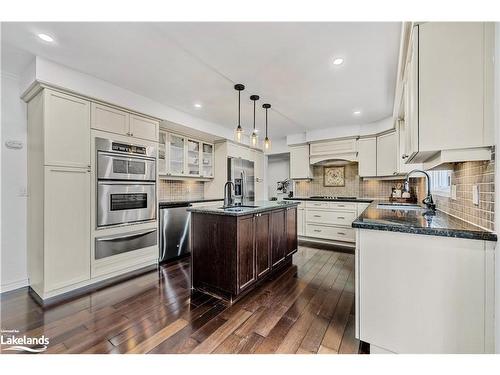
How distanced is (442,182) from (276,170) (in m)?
4.24

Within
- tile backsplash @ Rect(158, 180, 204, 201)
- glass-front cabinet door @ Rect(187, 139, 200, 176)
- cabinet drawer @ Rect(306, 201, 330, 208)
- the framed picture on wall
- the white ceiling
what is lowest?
cabinet drawer @ Rect(306, 201, 330, 208)

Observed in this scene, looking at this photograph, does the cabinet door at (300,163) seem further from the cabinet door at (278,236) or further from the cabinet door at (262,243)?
the cabinet door at (262,243)

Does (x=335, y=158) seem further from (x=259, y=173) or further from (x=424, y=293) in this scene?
(x=424, y=293)

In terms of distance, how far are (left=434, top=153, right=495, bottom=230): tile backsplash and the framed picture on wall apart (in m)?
3.10

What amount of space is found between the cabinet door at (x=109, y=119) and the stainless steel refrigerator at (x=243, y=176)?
2209mm

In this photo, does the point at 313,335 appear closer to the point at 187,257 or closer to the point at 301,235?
the point at 187,257

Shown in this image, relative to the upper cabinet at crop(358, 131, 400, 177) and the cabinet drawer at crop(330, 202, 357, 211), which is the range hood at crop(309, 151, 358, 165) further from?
the cabinet drawer at crop(330, 202, 357, 211)

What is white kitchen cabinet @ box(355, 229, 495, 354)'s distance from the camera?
1.12m

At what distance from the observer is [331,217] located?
174 inches

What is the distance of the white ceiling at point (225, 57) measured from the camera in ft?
5.68

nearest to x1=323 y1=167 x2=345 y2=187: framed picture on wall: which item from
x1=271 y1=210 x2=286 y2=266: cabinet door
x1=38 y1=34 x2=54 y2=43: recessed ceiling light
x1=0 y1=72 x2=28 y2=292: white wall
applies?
x1=271 y1=210 x2=286 y2=266: cabinet door
